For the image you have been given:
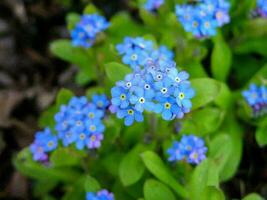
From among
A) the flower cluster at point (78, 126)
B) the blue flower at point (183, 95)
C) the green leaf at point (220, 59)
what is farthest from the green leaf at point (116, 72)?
the green leaf at point (220, 59)

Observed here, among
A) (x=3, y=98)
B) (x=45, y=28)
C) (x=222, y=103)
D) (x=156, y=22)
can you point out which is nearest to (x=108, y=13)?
(x=45, y=28)

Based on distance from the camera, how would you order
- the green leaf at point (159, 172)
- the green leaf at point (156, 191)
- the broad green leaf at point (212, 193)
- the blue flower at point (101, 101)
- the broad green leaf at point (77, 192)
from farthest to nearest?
the broad green leaf at point (77, 192) → the blue flower at point (101, 101) → the green leaf at point (159, 172) → the green leaf at point (156, 191) → the broad green leaf at point (212, 193)

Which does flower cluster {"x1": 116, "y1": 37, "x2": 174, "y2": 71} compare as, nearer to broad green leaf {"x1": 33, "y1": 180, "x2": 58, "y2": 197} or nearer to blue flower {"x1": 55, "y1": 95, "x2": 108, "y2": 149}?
blue flower {"x1": 55, "y1": 95, "x2": 108, "y2": 149}

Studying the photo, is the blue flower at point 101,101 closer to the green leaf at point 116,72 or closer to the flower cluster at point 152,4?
the green leaf at point 116,72

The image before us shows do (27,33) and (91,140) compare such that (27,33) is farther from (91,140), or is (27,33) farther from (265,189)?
(265,189)

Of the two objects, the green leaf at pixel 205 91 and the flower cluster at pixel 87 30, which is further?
the flower cluster at pixel 87 30

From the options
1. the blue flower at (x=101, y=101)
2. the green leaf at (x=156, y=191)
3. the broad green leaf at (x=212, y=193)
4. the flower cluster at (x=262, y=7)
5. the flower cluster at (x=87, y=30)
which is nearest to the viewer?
the broad green leaf at (x=212, y=193)

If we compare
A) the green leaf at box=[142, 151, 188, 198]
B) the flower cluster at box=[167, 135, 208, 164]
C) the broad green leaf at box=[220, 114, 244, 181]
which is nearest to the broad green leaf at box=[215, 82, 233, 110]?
the broad green leaf at box=[220, 114, 244, 181]
